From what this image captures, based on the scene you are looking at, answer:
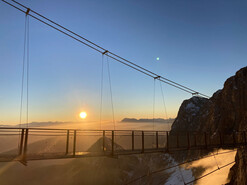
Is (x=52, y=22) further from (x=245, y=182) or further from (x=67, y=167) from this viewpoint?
(x=67, y=167)

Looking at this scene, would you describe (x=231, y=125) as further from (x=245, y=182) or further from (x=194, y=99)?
(x=194, y=99)

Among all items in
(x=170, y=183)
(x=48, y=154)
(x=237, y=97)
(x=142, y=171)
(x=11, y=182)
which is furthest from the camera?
(x=11, y=182)

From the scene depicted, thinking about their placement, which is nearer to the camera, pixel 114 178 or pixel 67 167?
pixel 114 178

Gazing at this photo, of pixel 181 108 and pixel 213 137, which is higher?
pixel 181 108

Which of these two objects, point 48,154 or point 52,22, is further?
point 52,22

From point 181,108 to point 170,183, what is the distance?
71364mm

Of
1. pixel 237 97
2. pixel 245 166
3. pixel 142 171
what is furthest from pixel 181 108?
pixel 245 166

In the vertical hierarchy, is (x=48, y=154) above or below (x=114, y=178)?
above

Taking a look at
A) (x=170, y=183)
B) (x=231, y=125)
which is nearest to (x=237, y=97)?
(x=231, y=125)

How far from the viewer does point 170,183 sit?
264 feet

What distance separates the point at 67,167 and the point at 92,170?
32157mm

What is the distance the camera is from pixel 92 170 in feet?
419

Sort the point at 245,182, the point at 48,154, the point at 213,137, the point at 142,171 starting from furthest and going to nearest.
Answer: the point at 142,171, the point at 213,137, the point at 245,182, the point at 48,154

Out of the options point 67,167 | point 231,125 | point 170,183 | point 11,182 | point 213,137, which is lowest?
point 11,182
